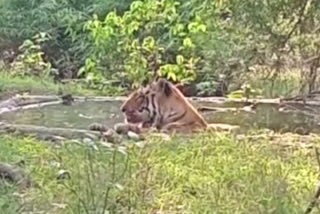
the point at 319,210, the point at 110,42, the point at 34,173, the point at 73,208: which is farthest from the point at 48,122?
the point at 110,42

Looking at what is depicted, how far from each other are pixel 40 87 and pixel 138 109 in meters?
4.15

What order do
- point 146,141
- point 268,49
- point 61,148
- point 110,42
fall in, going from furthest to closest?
point 110,42, point 268,49, point 146,141, point 61,148

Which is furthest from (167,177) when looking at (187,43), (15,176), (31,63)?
(31,63)

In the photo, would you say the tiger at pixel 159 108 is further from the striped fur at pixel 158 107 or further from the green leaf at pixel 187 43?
the green leaf at pixel 187 43

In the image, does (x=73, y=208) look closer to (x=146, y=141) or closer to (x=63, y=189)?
(x=63, y=189)

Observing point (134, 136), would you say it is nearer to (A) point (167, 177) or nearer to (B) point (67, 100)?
(A) point (167, 177)

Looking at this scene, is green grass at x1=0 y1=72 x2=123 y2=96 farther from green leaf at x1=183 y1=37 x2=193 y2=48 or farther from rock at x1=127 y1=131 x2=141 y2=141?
rock at x1=127 y1=131 x2=141 y2=141

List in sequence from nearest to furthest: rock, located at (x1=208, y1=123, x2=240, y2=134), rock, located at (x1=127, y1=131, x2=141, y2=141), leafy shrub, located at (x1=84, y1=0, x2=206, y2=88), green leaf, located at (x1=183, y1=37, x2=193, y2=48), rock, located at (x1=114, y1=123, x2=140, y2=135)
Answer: rock, located at (x1=127, y1=131, x2=141, y2=141)
rock, located at (x1=114, y1=123, x2=140, y2=135)
rock, located at (x1=208, y1=123, x2=240, y2=134)
leafy shrub, located at (x1=84, y1=0, x2=206, y2=88)
green leaf, located at (x1=183, y1=37, x2=193, y2=48)

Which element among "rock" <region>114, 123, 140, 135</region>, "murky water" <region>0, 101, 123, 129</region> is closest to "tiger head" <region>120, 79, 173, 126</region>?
"murky water" <region>0, 101, 123, 129</region>

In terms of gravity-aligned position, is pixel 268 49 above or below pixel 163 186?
above

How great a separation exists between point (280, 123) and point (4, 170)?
152 inches

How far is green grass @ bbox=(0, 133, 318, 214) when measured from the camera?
4090 mm

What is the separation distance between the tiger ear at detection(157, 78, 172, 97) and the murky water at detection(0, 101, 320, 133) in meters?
0.48

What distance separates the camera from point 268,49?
6.52 meters
